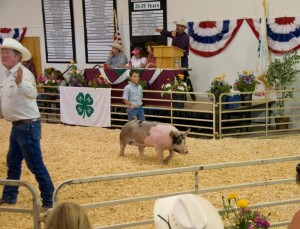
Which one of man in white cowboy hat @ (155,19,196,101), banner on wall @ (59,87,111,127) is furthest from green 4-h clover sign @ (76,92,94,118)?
man in white cowboy hat @ (155,19,196,101)

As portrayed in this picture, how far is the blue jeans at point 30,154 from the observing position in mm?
4953

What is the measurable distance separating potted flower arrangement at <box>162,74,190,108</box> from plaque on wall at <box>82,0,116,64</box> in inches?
147

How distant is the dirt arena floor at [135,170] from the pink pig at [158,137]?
1.00ft

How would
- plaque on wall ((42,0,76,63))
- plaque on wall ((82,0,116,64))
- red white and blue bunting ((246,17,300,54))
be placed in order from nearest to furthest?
1. red white and blue bunting ((246,17,300,54))
2. plaque on wall ((82,0,116,64))
3. plaque on wall ((42,0,76,63))

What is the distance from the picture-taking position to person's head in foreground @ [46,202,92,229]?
228 cm

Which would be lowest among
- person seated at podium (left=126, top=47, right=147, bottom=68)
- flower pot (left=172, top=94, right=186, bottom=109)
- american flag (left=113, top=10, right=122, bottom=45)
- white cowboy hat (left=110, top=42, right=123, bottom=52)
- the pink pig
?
the pink pig

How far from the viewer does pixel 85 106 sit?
10.8m

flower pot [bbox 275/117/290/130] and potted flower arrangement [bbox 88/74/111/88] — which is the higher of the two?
potted flower arrangement [bbox 88/74/111/88]

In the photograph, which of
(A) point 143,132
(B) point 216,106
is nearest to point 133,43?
(B) point 216,106

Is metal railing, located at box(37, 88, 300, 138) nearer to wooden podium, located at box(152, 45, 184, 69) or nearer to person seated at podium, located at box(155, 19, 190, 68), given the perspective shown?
wooden podium, located at box(152, 45, 184, 69)

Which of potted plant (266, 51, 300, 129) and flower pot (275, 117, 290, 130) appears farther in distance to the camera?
flower pot (275, 117, 290, 130)

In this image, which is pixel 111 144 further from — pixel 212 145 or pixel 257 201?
pixel 257 201

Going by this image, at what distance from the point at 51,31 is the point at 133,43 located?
3166 mm

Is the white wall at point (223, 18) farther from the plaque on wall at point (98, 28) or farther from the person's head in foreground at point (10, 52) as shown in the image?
the person's head in foreground at point (10, 52)
